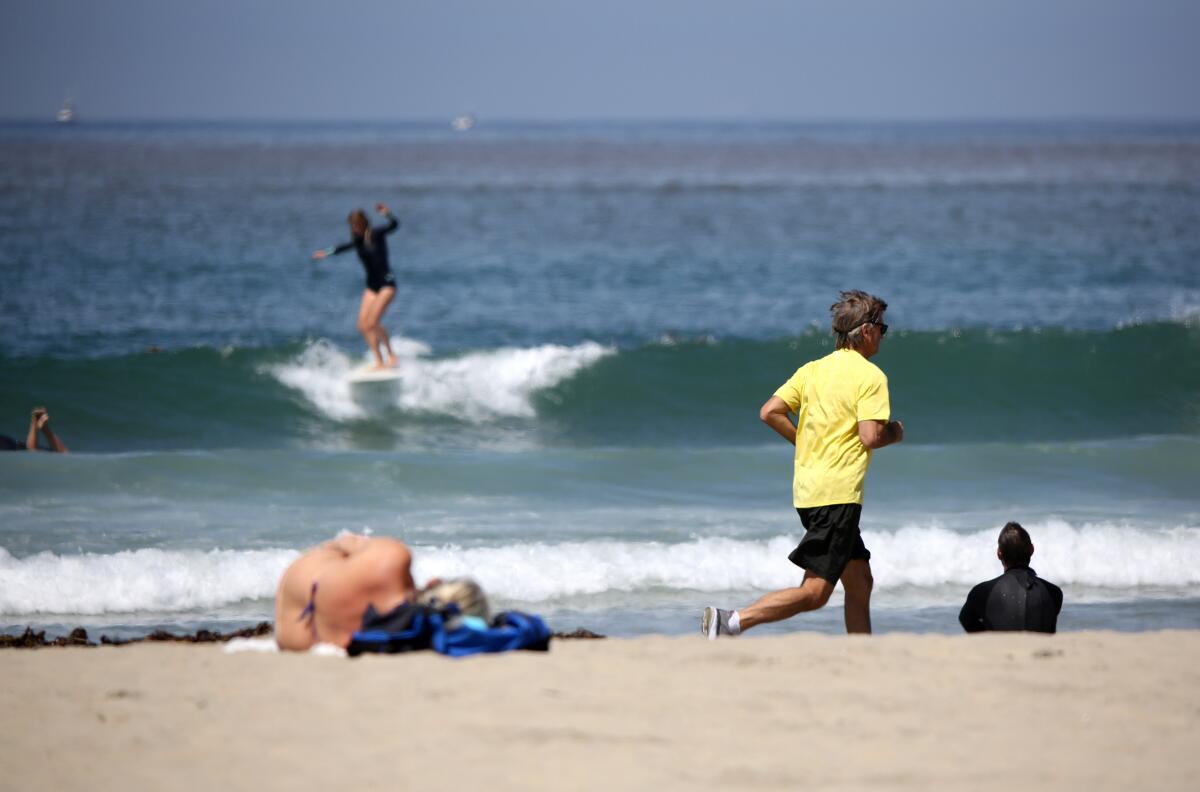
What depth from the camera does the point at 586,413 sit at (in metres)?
16.5

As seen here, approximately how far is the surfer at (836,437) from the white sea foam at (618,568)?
307 cm

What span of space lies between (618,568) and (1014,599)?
11.1 feet

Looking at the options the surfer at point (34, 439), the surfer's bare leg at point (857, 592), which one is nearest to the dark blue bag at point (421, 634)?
the surfer's bare leg at point (857, 592)

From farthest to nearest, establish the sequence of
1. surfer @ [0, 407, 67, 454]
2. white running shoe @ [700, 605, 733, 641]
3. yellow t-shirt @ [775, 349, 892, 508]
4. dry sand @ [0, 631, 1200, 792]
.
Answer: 1. surfer @ [0, 407, 67, 454]
2. white running shoe @ [700, 605, 733, 641]
3. yellow t-shirt @ [775, 349, 892, 508]
4. dry sand @ [0, 631, 1200, 792]

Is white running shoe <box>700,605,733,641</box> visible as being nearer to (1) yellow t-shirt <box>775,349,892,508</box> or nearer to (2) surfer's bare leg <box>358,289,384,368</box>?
(1) yellow t-shirt <box>775,349,892,508</box>

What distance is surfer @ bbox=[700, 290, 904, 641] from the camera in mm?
5719

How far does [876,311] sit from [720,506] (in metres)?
5.29

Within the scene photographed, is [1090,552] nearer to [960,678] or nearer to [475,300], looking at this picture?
[960,678]

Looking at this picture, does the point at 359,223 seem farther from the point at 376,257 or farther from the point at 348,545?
the point at 348,545

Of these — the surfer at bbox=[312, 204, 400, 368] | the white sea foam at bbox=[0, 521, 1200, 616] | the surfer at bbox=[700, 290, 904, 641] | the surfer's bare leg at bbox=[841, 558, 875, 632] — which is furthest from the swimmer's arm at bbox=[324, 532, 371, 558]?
the surfer at bbox=[312, 204, 400, 368]

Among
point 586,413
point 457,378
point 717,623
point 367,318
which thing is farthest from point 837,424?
point 457,378

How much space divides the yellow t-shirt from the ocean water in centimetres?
218

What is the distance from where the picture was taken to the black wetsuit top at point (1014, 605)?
6066 mm

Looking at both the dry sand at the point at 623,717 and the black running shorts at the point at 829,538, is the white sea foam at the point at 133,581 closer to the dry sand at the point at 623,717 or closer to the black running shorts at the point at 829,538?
the dry sand at the point at 623,717
